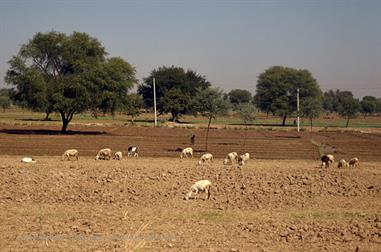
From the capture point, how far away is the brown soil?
40.1 ft

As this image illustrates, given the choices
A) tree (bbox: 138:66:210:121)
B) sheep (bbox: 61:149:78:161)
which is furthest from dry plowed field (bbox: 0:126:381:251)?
tree (bbox: 138:66:210:121)

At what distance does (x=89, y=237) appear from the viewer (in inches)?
496

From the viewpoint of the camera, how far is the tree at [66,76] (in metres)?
50.9

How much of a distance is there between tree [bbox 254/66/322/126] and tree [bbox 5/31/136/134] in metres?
53.7

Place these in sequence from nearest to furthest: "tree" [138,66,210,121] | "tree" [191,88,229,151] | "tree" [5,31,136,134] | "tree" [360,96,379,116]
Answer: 1. "tree" [191,88,229,151]
2. "tree" [5,31,136,134]
3. "tree" [138,66,210,121]
4. "tree" [360,96,379,116]

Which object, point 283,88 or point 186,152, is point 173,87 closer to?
point 283,88

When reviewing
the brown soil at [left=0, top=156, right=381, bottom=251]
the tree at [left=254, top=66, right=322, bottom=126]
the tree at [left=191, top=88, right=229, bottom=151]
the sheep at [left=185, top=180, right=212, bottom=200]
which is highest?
the tree at [left=254, top=66, right=322, bottom=126]

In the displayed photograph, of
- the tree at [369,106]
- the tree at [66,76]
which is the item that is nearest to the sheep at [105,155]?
the tree at [66,76]

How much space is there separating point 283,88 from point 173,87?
24922mm

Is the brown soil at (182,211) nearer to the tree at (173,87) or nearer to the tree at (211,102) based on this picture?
the tree at (211,102)

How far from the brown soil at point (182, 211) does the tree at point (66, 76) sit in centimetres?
2876

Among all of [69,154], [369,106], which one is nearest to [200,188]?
[69,154]

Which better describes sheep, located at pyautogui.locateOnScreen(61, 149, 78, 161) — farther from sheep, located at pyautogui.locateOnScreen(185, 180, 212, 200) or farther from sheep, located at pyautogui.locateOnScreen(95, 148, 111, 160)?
sheep, located at pyautogui.locateOnScreen(185, 180, 212, 200)

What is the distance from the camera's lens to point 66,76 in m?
52.7
